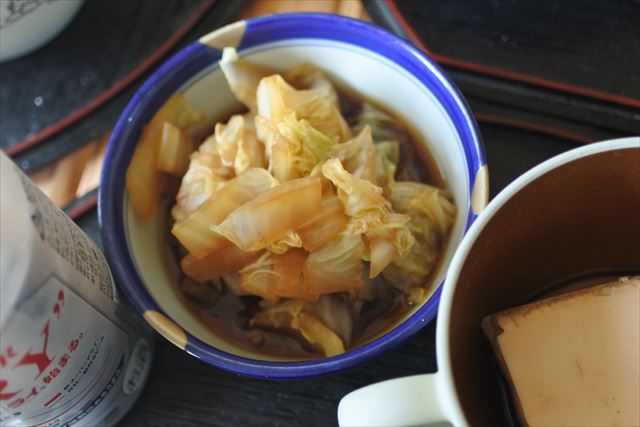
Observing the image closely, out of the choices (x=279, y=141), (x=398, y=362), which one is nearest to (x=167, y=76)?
(x=279, y=141)

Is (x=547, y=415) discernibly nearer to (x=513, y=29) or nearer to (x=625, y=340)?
(x=625, y=340)

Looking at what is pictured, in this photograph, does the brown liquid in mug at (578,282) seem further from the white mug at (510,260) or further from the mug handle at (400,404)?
the mug handle at (400,404)

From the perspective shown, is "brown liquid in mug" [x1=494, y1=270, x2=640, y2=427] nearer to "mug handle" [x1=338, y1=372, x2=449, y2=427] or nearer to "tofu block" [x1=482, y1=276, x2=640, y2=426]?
"tofu block" [x1=482, y1=276, x2=640, y2=426]

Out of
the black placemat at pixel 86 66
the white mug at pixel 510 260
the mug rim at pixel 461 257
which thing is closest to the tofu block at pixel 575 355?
the white mug at pixel 510 260

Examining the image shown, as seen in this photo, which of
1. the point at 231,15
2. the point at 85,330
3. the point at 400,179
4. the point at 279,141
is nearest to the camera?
the point at 85,330

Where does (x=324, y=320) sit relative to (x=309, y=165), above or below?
below

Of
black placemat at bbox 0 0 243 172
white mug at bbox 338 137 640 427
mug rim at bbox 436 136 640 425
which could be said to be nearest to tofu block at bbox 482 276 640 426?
white mug at bbox 338 137 640 427

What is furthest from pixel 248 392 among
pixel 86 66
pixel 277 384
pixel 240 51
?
pixel 86 66
